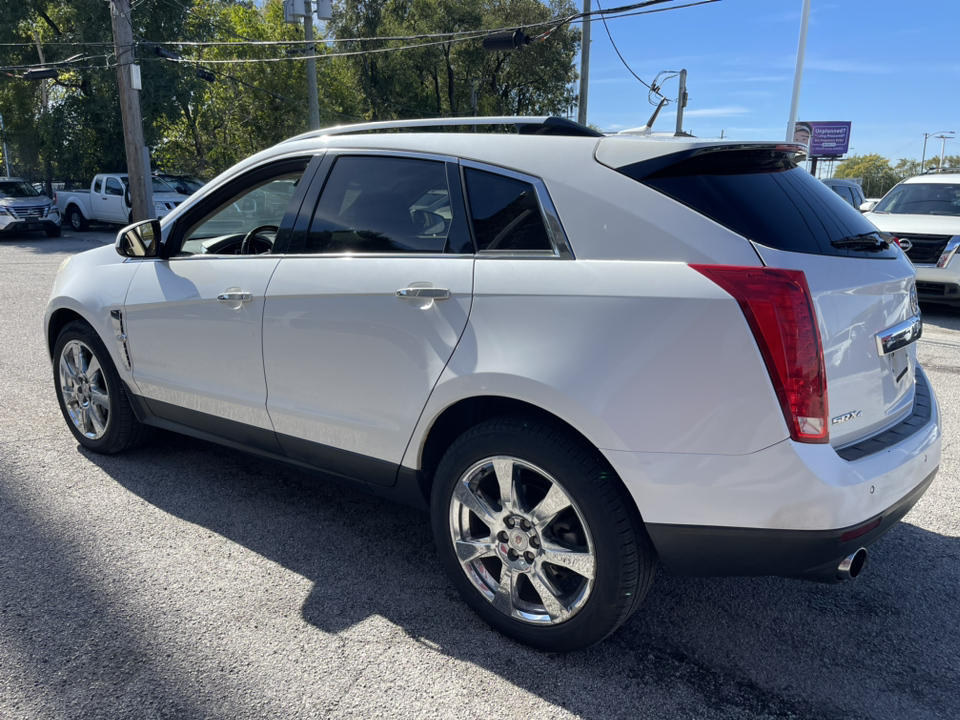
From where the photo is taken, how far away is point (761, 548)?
2.23 meters

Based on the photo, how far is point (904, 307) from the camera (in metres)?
2.64

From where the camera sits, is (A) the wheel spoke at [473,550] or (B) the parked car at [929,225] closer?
(A) the wheel spoke at [473,550]

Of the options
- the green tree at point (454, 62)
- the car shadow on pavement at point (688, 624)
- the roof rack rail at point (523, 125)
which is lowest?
the car shadow on pavement at point (688, 624)

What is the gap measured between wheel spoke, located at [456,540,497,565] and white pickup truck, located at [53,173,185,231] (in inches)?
792

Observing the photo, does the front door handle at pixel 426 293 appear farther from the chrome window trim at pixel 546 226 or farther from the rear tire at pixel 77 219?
the rear tire at pixel 77 219

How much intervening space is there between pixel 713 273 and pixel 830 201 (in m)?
0.85

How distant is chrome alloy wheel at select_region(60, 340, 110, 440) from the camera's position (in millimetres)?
4301

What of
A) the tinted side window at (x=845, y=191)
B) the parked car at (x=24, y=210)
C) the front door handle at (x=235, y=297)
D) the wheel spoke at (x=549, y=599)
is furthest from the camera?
the parked car at (x=24, y=210)

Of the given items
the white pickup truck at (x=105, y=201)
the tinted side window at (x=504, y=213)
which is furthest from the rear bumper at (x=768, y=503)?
the white pickup truck at (x=105, y=201)

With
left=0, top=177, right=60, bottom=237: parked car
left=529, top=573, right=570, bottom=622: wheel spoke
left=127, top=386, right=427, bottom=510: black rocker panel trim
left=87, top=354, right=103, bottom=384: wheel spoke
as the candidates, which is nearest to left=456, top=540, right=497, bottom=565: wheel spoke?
left=529, top=573, right=570, bottom=622: wheel spoke

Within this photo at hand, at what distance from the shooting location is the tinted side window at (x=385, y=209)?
2.83 meters

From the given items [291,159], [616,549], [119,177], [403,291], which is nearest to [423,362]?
[403,291]

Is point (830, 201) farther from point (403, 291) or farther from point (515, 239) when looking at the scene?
point (403, 291)

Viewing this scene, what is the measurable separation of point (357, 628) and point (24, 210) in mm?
23579
